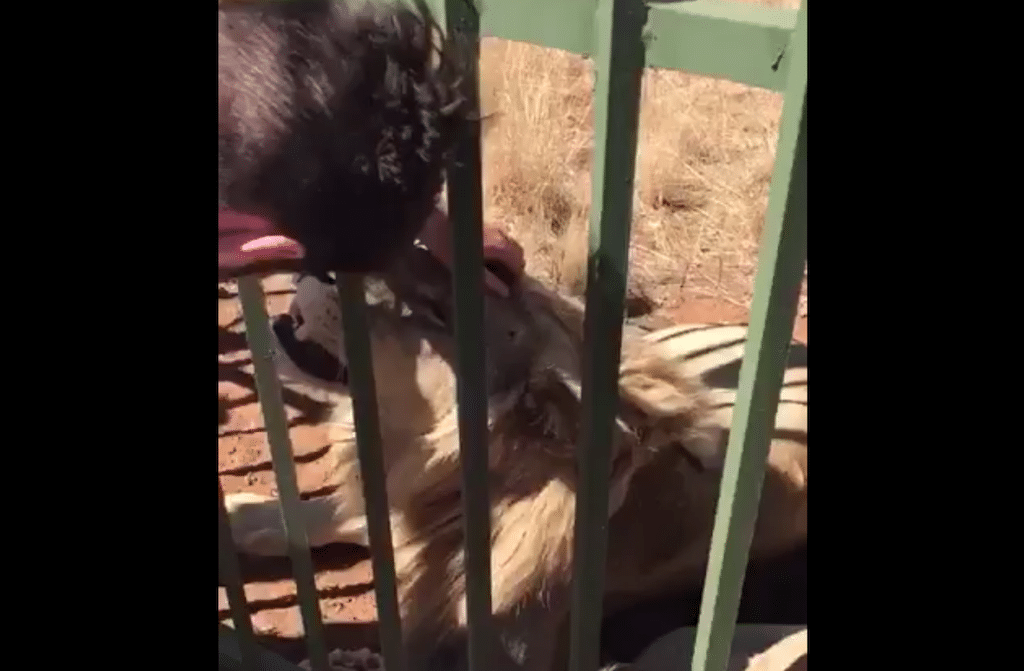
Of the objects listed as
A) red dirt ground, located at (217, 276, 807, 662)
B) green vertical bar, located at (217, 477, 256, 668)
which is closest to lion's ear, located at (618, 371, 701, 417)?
red dirt ground, located at (217, 276, 807, 662)

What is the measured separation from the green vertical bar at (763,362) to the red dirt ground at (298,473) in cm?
91

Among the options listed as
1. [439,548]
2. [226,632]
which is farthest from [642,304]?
[226,632]

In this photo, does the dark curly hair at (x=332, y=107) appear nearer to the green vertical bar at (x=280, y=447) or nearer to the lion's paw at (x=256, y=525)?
the green vertical bar at (x=280, y=447)

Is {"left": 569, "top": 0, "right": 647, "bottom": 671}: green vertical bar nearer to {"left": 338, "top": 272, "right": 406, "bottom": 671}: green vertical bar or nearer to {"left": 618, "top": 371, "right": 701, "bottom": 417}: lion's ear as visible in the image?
{"left": 338, "top": 272, "right": 406, "bottom": 671}: green vertical bar

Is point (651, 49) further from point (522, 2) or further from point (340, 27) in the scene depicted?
point (340, 27)

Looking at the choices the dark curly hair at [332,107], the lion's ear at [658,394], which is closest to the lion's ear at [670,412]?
the lion's ear at [658,394]

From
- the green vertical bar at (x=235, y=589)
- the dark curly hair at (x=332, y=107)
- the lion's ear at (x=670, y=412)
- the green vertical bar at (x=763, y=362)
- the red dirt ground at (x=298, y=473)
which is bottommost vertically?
the red dirt ground at (x=298, y=473)

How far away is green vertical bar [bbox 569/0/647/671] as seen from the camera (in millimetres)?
927

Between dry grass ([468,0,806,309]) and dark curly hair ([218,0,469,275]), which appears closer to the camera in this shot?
dark curly hair ([218,0,469,275])

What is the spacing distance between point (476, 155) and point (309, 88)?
0.56 feet

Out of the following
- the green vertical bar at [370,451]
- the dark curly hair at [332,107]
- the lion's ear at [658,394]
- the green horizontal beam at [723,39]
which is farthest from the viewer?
the lion's ear at [658,394]

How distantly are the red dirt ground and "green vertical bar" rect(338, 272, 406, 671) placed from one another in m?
0.62

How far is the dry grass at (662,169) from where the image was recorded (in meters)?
3.86

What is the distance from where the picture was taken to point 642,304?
3172 mm
